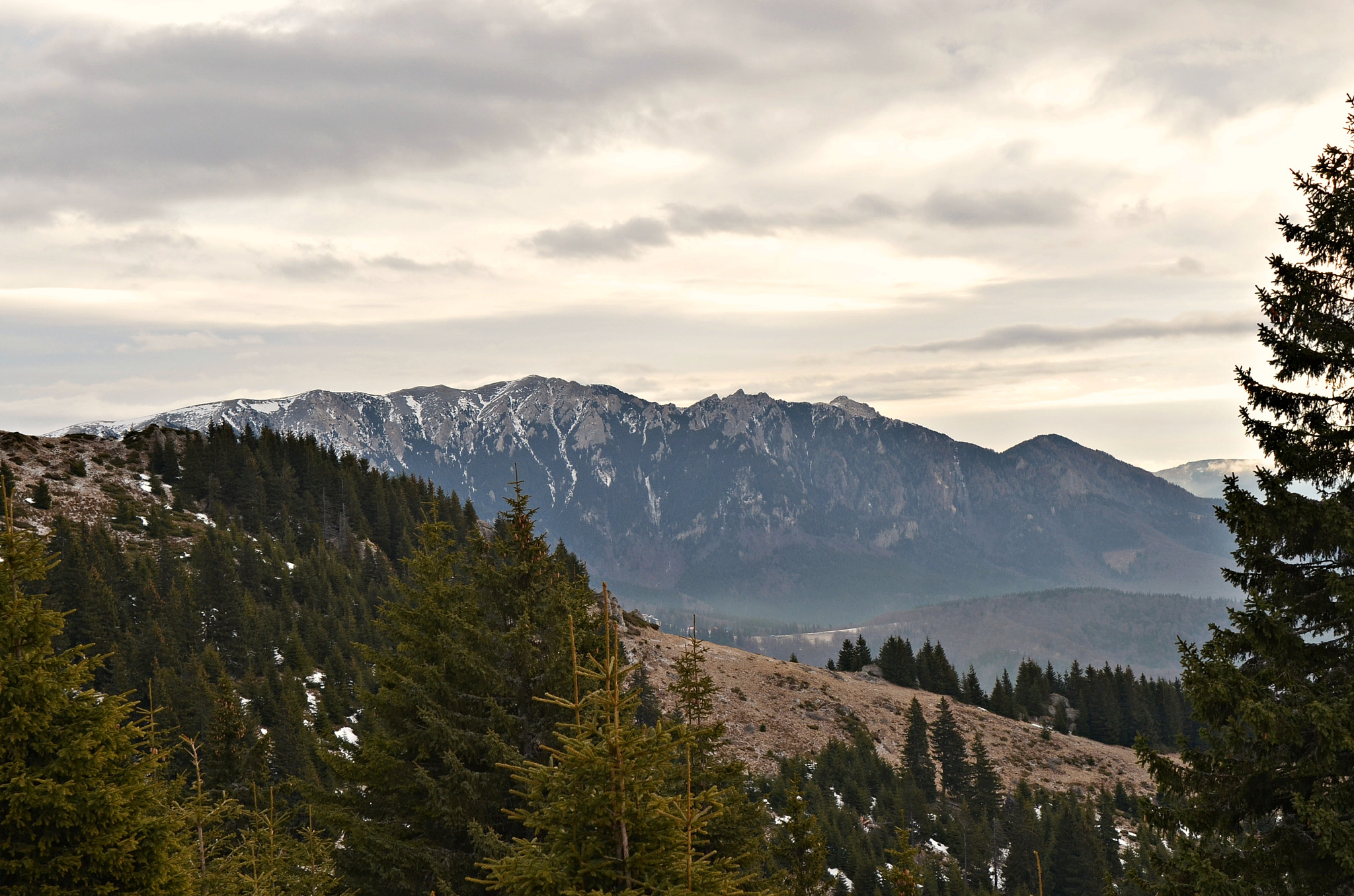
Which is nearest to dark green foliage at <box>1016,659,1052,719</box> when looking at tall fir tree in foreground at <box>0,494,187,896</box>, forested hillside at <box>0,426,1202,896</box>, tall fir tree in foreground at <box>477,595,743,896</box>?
forested hillside at <box>0,426,1202,896</box>

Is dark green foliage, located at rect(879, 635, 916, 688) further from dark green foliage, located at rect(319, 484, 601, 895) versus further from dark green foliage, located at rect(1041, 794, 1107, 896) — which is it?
dark green foliage, located at rect(319, 484, 601, 895)

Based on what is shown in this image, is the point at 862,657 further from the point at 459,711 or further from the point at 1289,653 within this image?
the point at 1289,653

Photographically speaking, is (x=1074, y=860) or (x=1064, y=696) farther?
(x=1064, y=696)

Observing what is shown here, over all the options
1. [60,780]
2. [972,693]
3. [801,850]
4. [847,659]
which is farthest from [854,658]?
[60,780]

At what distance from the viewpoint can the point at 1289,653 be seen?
1186 centimetres

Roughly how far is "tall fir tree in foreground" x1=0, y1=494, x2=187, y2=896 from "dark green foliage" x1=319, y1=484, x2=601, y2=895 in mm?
5579

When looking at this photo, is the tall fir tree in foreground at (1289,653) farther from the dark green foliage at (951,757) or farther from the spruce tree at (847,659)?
the spruce tree at (847,659)

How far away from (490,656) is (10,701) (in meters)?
9.39

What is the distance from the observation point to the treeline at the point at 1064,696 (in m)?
127

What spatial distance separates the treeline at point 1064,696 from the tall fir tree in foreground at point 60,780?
127 meters

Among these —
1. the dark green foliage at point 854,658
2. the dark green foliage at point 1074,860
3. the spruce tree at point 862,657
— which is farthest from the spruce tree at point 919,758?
the dark green foliage at point 854,658

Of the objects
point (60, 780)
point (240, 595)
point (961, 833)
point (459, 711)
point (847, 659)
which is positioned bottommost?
point (847, 659)

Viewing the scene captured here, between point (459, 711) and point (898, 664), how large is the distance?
12328 cm

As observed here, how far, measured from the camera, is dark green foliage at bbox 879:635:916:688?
423ft
